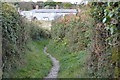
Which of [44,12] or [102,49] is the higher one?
[44,12]

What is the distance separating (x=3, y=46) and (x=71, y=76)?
185cm

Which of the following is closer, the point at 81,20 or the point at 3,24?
the point at 3,24

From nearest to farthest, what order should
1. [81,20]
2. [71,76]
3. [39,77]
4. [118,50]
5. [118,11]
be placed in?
[118,11]
[118,50]
[71,76]
[39,77]
[81,20]

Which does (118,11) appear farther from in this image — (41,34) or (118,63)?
(41,34)

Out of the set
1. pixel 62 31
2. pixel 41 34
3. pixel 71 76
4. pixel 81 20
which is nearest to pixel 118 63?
pixel 71 76

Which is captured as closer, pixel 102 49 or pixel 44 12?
pixel 102 49

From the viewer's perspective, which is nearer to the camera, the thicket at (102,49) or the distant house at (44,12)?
the thicket at (102,49)

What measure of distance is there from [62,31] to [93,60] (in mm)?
7007

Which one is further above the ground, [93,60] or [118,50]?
[118,50]

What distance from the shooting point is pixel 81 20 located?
27.1 feet

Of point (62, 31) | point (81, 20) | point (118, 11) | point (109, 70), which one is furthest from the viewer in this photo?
point (62, 31)

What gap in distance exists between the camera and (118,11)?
2357mm

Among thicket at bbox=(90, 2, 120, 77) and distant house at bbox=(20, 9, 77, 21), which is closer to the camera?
thicket at bbox=(90, 2, 120, 77)

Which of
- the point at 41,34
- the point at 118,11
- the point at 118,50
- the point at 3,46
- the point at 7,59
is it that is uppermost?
the point at 118,11
